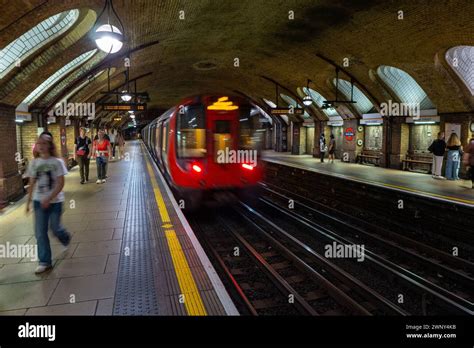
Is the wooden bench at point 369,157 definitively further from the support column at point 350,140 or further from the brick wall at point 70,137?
the brick wall at point 70,137

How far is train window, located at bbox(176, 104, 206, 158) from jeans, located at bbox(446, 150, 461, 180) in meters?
10.5

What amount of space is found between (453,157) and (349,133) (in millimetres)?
8614

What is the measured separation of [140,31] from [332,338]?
38.1 ft

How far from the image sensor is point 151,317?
3.34 metres

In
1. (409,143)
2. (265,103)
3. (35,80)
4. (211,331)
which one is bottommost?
(211,331)

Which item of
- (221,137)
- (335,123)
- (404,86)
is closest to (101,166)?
(221,137)

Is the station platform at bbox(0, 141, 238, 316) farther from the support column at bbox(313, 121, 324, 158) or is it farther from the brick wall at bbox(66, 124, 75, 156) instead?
the support column at bbox(313, 121, 324, 158)

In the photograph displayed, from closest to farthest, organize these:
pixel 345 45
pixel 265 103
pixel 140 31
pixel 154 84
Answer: pixel 140 31
pixel 345 45
pixel 154 84
pixel 265 103

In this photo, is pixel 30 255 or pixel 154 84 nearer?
pixel 30 255

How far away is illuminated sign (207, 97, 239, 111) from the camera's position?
8.23 m

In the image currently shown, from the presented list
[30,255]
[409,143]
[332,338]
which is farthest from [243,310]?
[409,143]

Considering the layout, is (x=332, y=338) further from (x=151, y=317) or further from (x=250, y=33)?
(x=250, y=33)

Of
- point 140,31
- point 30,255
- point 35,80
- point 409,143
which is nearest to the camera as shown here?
point 30,255

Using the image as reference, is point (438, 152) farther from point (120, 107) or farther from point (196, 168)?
point (120, 107)
